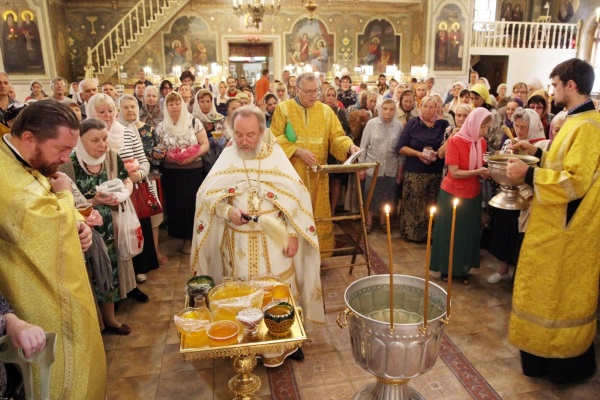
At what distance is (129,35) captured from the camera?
15898mm

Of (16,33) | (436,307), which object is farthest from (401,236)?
(16,33)

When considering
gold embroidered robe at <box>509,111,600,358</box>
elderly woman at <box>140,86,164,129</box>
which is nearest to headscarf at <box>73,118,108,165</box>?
elderly woman at <box>140,86,164,129</box>

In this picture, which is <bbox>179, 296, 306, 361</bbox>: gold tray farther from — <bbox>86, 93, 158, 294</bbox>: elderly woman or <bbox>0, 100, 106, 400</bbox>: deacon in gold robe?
<bbox>86, 93, 158, 294</bbox>: elderly woman

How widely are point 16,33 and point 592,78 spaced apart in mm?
14187

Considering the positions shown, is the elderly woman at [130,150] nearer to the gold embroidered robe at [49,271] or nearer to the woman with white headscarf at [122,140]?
the woman with white headscarf at [122,140]

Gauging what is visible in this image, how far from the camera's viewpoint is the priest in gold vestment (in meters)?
2.75

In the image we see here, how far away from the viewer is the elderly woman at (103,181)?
3.05 metres

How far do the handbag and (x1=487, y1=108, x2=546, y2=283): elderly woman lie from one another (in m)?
3.23

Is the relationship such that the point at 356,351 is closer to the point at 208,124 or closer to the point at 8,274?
the point at 8,274

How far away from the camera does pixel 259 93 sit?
10.4 meters

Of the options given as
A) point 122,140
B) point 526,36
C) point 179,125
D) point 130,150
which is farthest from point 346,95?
→ point 526,36

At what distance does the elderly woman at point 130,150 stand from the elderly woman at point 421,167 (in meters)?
2.90

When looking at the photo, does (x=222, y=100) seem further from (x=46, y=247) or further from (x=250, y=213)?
(x=46, y=247)

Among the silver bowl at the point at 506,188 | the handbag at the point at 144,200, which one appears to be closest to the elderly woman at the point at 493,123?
the silver bowl at the point at 506,188
